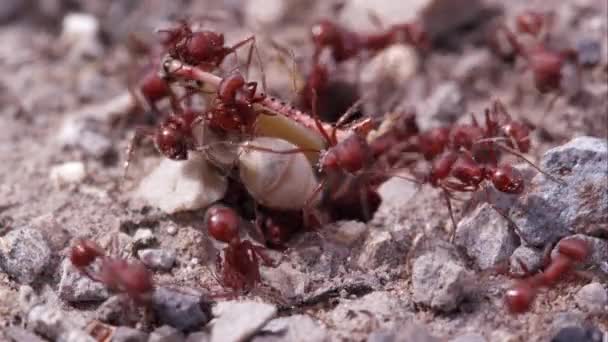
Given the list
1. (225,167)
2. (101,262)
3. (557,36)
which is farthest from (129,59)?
(557,36)

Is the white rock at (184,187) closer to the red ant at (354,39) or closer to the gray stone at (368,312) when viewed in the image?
the gray stone at (368,312)

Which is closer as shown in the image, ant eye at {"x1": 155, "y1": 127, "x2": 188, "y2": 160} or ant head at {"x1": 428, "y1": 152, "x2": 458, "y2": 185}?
ant eye at {"x1": 155, "y1": 127, "x2": 188, "y2": 160}

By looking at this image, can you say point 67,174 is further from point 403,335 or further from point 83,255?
point 403,335

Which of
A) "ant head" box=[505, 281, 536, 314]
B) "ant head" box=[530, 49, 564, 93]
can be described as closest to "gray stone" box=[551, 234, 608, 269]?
"ant head" box=[505, 281, 536, 314]

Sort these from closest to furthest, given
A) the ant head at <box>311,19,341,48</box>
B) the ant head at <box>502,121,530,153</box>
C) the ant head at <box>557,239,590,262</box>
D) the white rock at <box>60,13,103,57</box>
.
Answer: the ant head at <box>557,239,590,262</box> → the ant head at <box>502,121,530,153</box> → the ant head at <box>311,19,341,48</box> → the white rock at <box>60,13,103,57</box>

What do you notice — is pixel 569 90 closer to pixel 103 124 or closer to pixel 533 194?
pixel 533 194

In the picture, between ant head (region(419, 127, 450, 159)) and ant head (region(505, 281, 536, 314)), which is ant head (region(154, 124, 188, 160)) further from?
ant head (region(505, 281, 536, 314))

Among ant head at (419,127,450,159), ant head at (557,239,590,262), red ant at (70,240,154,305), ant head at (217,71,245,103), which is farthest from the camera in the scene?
ant head at (419,127,450,159)

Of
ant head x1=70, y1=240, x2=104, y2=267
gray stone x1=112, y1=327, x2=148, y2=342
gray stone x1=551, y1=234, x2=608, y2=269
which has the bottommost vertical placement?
gray stone x1=551, y1=234, x2=608, y2=269
